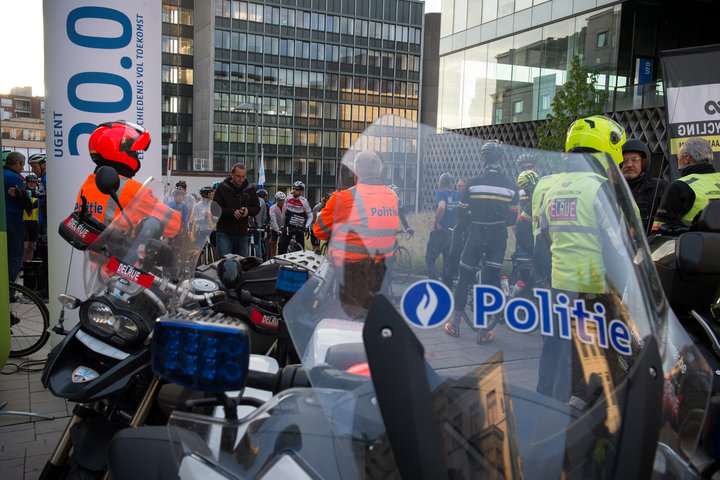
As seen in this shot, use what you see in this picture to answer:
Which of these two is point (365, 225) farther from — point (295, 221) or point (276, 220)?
point (276, 220)

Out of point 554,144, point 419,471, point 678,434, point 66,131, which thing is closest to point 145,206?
point 419,471

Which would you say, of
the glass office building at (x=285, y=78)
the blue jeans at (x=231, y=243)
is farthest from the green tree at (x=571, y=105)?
the glass office building at (x=285, y=78)

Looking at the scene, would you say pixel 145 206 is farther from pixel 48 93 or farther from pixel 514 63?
pixel 514 63

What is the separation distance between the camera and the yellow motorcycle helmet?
3.24 metres

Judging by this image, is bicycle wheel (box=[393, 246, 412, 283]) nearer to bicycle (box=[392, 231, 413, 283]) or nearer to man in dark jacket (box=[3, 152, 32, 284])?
bicycle (box=[392, 231, 413, 283])

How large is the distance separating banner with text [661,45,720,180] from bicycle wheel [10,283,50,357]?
268 inches

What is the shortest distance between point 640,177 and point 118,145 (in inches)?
157

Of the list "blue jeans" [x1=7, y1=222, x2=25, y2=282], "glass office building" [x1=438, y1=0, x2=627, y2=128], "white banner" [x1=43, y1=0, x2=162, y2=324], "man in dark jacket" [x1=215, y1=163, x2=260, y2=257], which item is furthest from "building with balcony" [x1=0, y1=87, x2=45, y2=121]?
"white banner" [x1=43, y1=0, x2=162, y2=324]

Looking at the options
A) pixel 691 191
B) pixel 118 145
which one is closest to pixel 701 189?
pixel 691 191

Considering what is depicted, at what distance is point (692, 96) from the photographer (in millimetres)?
6719

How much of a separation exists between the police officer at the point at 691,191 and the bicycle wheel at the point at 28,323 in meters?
5.40

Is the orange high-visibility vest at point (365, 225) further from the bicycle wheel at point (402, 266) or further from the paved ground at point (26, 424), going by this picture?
the paved ground at point (26, 424)

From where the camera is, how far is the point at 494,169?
1449mm

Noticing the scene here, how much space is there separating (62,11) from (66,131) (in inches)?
41.1
